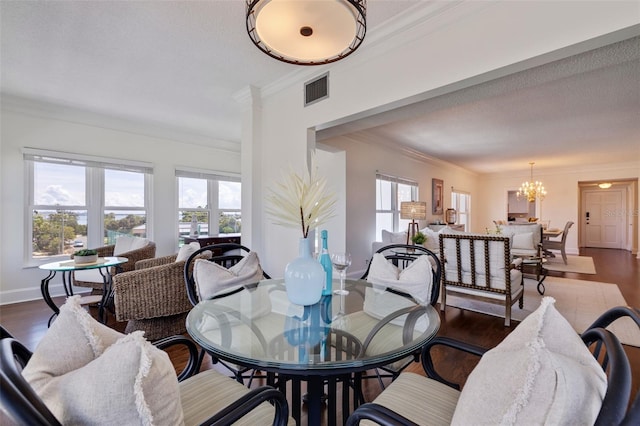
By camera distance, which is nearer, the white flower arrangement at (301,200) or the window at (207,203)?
the white flower arrangement at (301,200)

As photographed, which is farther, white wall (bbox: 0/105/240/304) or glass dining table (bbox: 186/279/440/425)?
white wall (bbox: 0/105/240/304)

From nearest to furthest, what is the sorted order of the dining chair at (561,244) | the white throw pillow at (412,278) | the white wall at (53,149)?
1. the white throw pillow at (412,278)
2. the white wall at (53,149)
3. the dining chair at (561,244)

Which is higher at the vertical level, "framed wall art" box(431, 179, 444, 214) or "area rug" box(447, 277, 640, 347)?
"framed wall art" box(431, 179, 444, 214)

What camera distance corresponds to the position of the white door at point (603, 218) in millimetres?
9117

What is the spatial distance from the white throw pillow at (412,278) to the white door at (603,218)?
36.8ft

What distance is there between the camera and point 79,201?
436 centimetres

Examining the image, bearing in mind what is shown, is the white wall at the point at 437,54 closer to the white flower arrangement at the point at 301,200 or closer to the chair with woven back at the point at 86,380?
the white flower arrangement at the point at 301,200

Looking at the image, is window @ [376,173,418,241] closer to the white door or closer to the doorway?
the doorway

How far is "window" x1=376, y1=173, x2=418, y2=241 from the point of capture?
5.80 meters

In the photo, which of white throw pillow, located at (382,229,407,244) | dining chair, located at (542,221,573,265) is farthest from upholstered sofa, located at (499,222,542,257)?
white throw pillow, located at (382,229,407,244)

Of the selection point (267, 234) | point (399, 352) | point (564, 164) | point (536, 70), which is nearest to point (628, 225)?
point (564, 164)

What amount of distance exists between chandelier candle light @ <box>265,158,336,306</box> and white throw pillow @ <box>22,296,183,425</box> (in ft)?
2.60

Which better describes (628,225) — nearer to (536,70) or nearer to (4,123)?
(536,70)

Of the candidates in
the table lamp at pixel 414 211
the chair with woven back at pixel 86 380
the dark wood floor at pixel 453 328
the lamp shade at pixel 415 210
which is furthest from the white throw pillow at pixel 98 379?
the lamp shade at pixel 415 210
